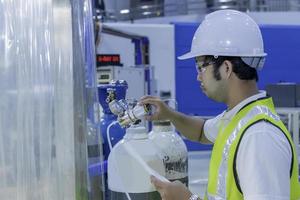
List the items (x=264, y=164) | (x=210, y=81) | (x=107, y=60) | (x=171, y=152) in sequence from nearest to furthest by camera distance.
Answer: (x=264, y=164)
(x=210, y=81)
(x=171, y=152)
(x=107, y=60)

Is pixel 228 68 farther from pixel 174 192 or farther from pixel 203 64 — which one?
pixel 174 192

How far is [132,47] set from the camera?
17.3ft

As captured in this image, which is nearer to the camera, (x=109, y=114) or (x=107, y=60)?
(x=109, y=114)

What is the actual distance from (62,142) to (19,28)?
339mm

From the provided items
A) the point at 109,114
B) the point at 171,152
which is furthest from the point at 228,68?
the point at 109,114

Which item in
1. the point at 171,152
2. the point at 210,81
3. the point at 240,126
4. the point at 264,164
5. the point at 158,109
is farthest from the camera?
the point at 158,109

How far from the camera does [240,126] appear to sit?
1.08m

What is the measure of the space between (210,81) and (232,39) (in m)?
0.14

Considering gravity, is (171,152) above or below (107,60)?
below

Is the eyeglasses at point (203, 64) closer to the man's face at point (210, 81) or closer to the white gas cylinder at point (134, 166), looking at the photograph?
the man's face at point (210, 81)

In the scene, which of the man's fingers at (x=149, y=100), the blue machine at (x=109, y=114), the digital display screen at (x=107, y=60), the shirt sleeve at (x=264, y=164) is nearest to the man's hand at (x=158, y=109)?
the man's fingers at (x=149, y=100)

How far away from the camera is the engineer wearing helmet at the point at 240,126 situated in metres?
0.98

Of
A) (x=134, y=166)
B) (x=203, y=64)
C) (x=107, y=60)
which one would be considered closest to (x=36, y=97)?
(x=134, y=166)

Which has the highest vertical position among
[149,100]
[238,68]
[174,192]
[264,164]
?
[238,68]
